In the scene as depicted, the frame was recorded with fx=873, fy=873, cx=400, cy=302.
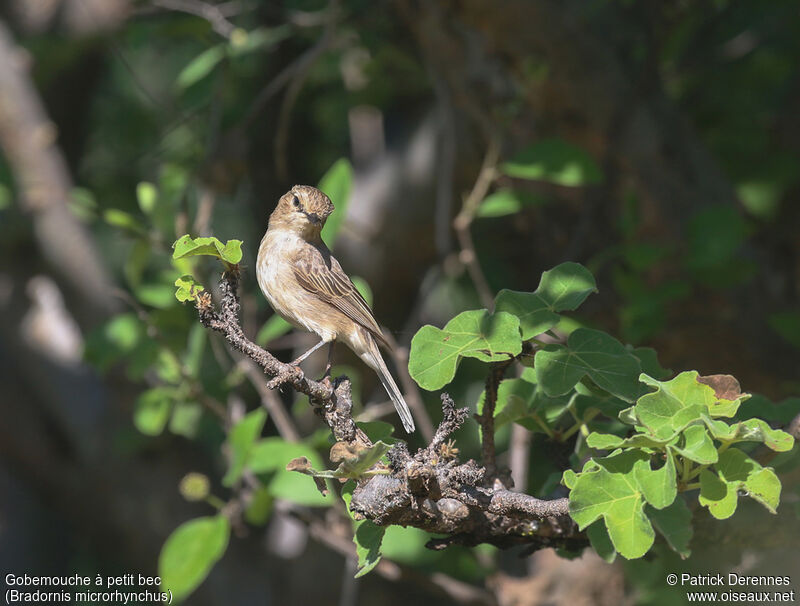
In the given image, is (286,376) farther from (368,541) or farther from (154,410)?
(154,410)

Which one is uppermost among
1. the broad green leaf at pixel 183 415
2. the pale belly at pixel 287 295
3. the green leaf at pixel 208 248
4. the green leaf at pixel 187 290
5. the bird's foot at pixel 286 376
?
the broad green leaf at pixel 183 415

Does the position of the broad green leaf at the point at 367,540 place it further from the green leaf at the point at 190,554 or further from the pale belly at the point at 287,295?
the green leaf at the point at 190,554

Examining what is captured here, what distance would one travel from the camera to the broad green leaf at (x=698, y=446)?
170cm

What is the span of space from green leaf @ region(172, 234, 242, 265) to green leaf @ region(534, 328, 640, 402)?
69cm

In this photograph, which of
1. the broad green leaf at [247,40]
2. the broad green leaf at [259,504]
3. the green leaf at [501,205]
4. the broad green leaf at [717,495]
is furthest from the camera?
the broad green leaf at [247,40]

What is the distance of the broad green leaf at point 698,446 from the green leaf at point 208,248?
97 cm

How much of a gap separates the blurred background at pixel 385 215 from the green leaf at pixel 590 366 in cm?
143

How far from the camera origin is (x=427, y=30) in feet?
14.9

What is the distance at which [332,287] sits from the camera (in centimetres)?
290

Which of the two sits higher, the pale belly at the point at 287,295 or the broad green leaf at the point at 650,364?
the pale belly at the point at 287,295

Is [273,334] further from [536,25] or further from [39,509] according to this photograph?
[39,509]

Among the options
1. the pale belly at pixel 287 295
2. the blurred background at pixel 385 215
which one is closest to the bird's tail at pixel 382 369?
the pale belly at pixel 287 295

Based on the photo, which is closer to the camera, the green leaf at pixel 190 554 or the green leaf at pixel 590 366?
the green leaf at pixel 590 366

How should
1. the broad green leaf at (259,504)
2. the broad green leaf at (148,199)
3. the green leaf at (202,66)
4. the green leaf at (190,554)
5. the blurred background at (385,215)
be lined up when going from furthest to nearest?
1. the green leaf at (202,66)
2. the blurred background at (385,215)
3. the broad green leaf at (148,199)
4. the broad green leaf at (259,504)
5. the green leaf at (190,554)
